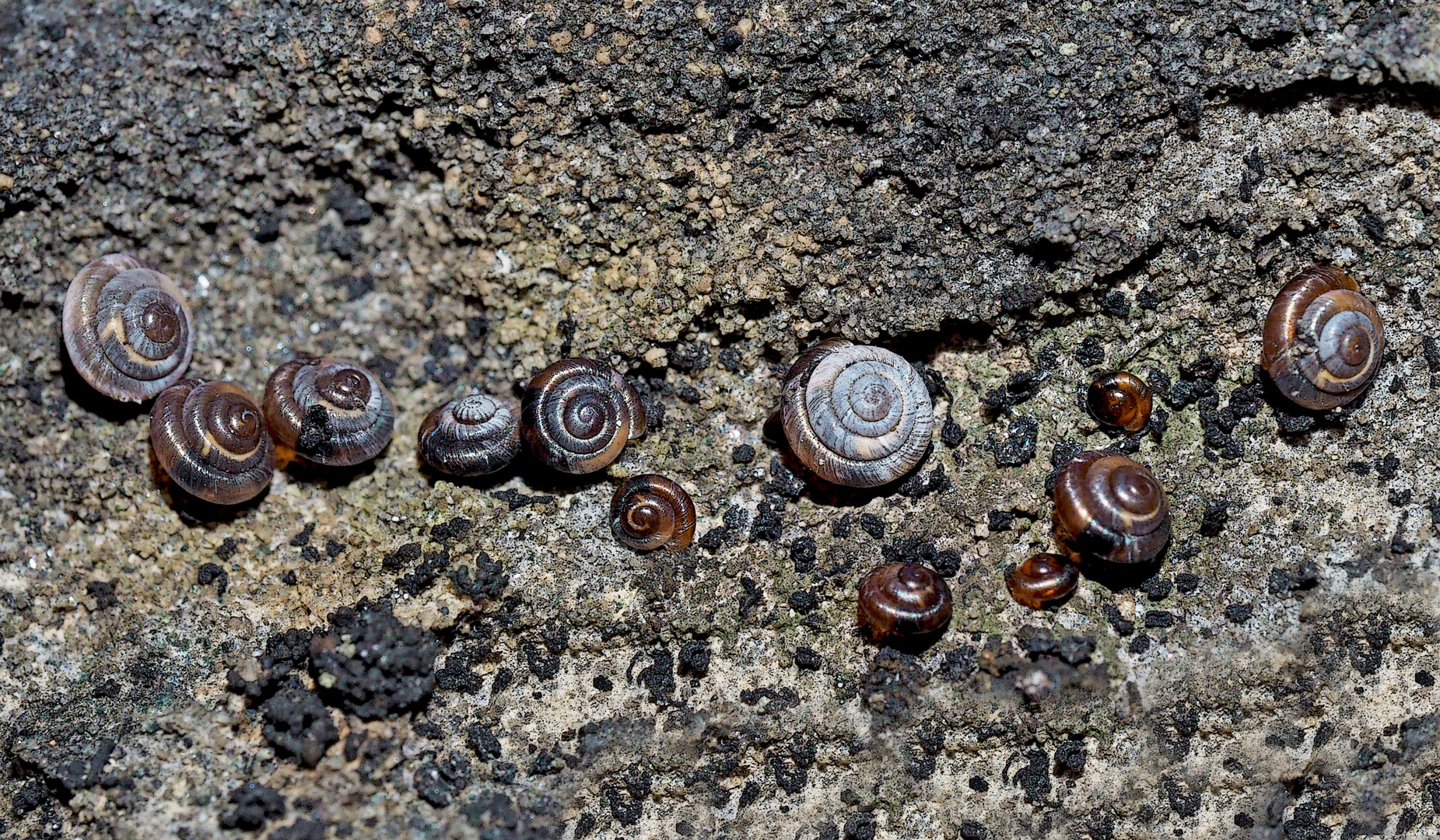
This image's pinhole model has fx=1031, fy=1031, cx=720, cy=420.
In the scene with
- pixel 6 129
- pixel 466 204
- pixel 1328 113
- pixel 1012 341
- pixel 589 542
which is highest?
pixel 1328 113

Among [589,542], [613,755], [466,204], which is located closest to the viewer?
[613,755]

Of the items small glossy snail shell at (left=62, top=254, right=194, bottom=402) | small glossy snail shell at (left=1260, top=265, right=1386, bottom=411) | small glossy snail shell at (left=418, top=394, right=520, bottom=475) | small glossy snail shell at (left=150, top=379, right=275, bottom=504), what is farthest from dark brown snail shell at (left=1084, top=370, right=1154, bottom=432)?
small glossy snail shell at (left=62, top=254, right=194, bottom=402)

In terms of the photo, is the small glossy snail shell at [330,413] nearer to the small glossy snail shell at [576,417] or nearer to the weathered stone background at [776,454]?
the weathered stone background at [776,454]

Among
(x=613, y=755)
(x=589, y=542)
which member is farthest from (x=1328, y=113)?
(x=613, y=755)

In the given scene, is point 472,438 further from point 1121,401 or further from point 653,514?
point 1121,401

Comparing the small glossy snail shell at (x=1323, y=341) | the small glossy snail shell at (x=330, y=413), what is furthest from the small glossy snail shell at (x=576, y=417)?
the small glossy snail shell at (x=1323, y=341)

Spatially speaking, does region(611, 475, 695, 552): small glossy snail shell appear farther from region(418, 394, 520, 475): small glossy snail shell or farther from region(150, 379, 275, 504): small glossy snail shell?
region(150, 379, 275, 504): small glossy snail shell

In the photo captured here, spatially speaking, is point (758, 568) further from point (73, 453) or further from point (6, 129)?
point (6, 129)
